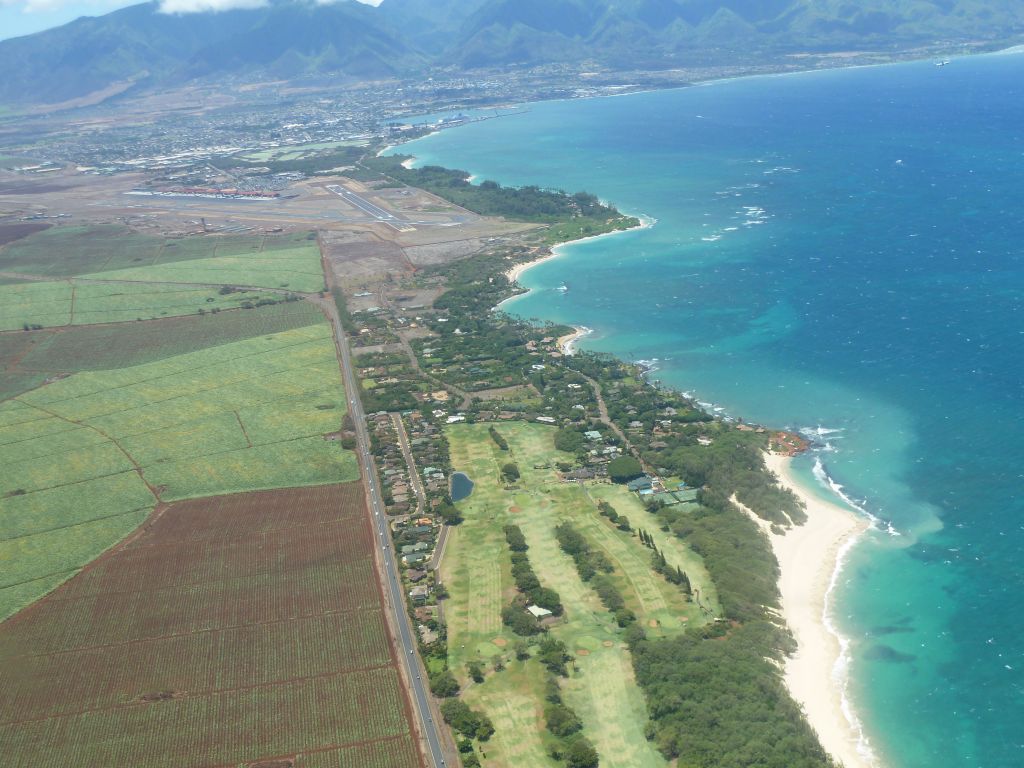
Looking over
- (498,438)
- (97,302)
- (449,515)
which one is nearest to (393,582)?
(449,515)

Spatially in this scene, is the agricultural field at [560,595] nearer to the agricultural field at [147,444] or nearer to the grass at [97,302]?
the agricultural field at [147,444]

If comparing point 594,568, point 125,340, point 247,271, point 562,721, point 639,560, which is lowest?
point 639,560

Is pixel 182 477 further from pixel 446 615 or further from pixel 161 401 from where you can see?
pixel 446 615

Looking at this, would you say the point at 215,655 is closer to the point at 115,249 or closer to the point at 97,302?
the point at 97,302

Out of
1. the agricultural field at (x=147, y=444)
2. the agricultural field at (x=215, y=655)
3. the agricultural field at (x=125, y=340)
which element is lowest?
the agricultural field at (x=215, y=655)

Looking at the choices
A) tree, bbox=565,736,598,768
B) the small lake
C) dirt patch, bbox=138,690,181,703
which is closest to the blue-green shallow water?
tree, bbox=565,736,598,768

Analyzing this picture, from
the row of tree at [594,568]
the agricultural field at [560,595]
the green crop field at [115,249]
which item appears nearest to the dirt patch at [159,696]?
the agricultural field at [560,595]
